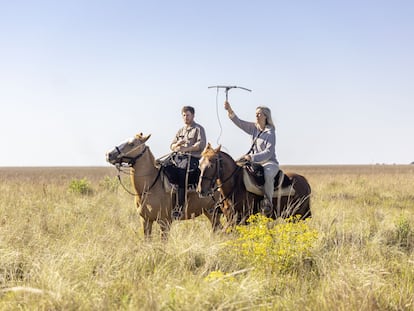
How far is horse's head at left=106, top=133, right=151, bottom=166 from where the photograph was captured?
7.32m

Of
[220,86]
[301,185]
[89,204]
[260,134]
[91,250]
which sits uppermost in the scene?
[220,86]

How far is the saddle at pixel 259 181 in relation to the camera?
7.41 meters

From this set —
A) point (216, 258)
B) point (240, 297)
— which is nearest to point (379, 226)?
point (216, 258)

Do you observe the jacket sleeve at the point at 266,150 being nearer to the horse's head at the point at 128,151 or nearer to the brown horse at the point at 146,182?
the brown horse at the point at 146,182

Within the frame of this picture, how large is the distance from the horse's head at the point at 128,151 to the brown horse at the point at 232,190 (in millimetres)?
1150

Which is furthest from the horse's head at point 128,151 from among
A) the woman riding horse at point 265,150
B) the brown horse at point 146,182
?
the woman riding horse at point 265,150

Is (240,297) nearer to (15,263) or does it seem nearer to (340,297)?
(340,297)

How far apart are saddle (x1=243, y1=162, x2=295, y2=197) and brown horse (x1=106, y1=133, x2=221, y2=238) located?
1.15m

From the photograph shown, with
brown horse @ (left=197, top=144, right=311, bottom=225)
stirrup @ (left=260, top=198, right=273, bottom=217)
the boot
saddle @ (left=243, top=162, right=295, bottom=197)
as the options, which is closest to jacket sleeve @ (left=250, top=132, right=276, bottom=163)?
saddle @ (left=243, top=162, right=295, bottom=197)

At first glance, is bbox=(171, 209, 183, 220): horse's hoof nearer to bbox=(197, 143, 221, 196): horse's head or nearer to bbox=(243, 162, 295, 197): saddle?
bbox=(197, 143, 221, 196): horse's head

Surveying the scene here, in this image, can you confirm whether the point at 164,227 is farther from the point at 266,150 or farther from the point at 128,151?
the point at 266,150

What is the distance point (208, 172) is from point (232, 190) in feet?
2.30

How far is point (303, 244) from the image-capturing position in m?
5.80

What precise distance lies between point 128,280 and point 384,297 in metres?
2.64
